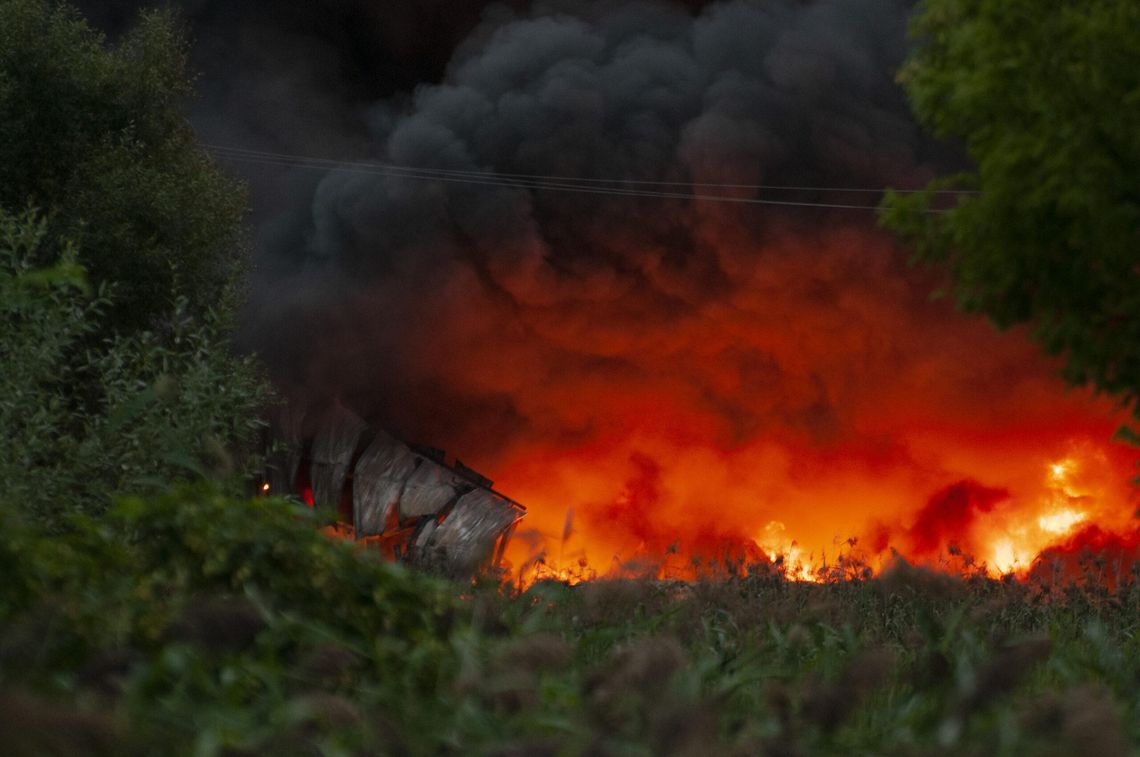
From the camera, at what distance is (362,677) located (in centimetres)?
397

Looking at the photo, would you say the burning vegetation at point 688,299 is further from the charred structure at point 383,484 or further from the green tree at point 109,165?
the green tree at point 109,165

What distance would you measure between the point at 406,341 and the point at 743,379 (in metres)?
8.37

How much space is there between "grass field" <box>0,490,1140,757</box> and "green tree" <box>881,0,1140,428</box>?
4.30ft

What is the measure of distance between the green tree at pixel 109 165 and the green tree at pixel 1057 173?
1025 centimetres

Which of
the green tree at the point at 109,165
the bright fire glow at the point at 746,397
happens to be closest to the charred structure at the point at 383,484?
the bright fire glow at the point at 746,397

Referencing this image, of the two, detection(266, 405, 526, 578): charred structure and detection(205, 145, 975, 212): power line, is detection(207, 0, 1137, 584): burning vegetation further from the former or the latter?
detection(266, 405, 526, 578): charred structure

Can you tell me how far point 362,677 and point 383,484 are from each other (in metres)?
20.5

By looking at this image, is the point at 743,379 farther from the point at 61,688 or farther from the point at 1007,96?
the point at 61,688

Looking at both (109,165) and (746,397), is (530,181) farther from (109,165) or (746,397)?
(109,165)

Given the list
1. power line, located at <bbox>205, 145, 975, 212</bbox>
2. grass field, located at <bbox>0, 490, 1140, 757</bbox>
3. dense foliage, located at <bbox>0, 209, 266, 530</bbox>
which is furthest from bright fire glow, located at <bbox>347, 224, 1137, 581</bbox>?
grass field, located at <bbox>0, 490, 1140, 757</bbox>

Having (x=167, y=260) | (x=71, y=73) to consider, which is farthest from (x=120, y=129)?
(x=167, y=260)

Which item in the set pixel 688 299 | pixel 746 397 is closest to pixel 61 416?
pixel 688 299

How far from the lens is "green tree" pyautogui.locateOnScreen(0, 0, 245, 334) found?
14406 mm

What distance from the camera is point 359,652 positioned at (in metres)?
3.95
